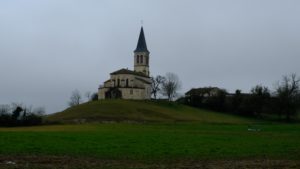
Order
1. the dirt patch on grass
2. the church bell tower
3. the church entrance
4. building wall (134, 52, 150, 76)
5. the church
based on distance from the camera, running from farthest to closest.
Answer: building wall (134, 52, 150, 76) < the church bell tower < the church entrance < the church < the dirt patch on grass

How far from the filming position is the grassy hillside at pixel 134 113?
115994 millimetres

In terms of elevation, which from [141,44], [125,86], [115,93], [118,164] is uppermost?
[141,44]

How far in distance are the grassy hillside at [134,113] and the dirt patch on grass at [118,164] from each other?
84.7m

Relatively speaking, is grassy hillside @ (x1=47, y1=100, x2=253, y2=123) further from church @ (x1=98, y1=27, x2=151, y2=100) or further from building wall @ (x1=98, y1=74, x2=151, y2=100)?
church @ (x1=98, y1=27, x2=151, y2=100)

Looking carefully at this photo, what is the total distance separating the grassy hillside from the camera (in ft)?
381

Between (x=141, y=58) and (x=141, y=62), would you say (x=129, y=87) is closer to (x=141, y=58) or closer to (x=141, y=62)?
(x=141, y=62)

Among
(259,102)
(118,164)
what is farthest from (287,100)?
(118,164)

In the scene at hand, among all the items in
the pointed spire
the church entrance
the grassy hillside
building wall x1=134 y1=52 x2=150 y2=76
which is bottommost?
the grassy hillside

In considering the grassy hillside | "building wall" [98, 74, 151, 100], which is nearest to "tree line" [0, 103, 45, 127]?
the grassy hillside

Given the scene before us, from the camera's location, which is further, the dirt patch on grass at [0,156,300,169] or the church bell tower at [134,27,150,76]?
the church bell tower at [134,27,150,76]

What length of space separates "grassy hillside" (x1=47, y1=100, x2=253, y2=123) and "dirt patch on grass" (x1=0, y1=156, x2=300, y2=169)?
278 feet

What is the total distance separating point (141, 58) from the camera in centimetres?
17612

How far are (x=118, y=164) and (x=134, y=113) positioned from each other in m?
102

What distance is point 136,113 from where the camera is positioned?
12625 centimetres
